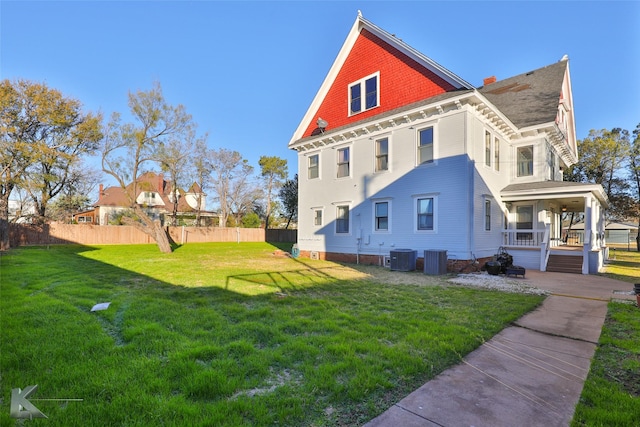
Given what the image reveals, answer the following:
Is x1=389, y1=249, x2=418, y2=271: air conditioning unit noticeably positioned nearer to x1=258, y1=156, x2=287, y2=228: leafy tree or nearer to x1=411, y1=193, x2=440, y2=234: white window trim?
x1=411, y1=193, x2=440, y2=234: white window trim

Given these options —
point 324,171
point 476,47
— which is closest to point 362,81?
point 324,171

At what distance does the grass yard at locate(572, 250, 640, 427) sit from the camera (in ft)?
8.42

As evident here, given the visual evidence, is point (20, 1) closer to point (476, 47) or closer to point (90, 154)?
point (476, 47)

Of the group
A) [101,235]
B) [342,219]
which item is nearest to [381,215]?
[342,219]

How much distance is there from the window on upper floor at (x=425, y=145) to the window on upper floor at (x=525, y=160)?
5.69 meters

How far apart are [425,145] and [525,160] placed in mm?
5996

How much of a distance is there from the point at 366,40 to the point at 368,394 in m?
17.0

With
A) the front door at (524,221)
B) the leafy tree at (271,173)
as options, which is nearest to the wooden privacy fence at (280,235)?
the leafy tree at (271,173)

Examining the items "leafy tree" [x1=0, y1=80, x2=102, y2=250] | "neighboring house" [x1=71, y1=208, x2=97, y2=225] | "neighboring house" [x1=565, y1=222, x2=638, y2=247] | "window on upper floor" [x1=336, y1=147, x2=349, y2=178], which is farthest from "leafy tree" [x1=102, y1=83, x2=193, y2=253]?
"neighboring house" [x1=565, y1=222, x2=638, y2=247]

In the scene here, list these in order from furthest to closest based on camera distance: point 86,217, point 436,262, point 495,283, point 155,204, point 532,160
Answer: point 86,217
point 155,204
point 532,160
point 436,262
point 495,283

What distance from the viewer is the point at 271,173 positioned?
40.3 m

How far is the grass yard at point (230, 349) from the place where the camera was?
8.59 feet

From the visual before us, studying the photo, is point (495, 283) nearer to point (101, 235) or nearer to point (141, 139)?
point (141, 139)

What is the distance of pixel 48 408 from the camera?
99.7 inches
